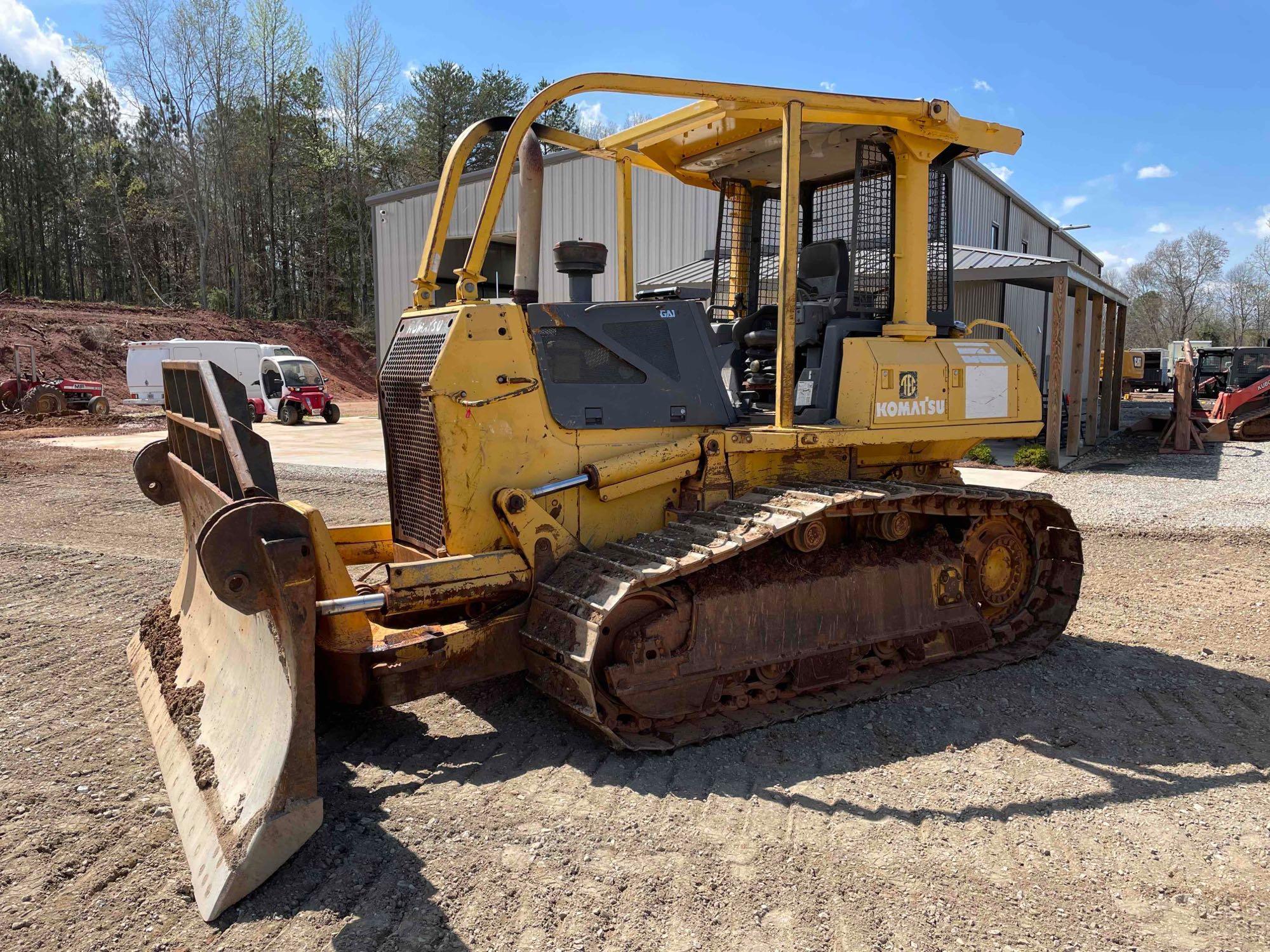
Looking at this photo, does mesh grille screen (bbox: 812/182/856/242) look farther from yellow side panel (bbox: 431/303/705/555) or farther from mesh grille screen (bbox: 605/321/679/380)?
yellow side panel (bbox: 431/303/705/555)

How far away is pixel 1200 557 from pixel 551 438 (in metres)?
7.06

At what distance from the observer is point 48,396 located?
2427cm

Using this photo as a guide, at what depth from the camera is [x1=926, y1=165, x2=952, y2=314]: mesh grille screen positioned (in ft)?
17.8

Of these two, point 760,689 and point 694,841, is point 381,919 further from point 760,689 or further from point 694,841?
point 760,689

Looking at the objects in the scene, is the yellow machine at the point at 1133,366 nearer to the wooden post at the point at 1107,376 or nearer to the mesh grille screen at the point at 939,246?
the wooden post at the point at 1107,376

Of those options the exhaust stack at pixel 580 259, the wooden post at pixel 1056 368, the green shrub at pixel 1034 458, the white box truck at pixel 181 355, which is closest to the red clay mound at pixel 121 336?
the white box truck at pixel 181 355

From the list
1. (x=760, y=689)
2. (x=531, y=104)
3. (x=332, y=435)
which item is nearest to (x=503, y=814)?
(x=760, y=689)

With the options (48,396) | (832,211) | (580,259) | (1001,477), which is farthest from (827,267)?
(48,396)

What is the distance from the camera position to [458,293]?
4.40 m

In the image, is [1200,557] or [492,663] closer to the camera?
[492,663]

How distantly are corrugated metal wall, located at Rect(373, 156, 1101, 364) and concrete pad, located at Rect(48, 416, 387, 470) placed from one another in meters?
2.83

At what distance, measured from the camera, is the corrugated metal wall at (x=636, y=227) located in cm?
1919

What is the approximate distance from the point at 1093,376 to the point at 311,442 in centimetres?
1607

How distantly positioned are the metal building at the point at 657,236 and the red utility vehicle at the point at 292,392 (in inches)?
95.8
